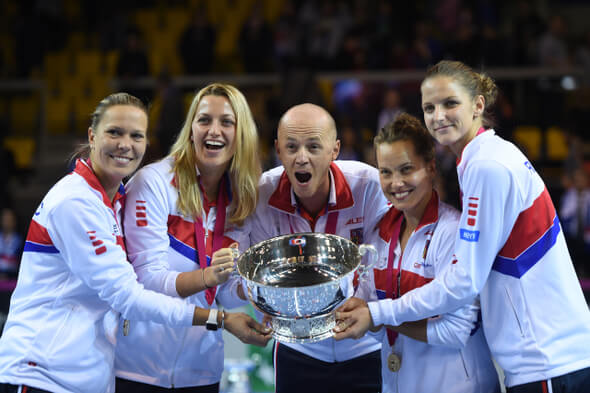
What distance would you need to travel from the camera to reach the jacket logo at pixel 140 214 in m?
2.95

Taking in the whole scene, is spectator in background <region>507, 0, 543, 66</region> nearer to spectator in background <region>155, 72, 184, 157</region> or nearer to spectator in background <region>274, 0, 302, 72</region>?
spectator in background <region>274, 0, 302, 72</region>

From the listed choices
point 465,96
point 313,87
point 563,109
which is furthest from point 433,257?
point 563,109

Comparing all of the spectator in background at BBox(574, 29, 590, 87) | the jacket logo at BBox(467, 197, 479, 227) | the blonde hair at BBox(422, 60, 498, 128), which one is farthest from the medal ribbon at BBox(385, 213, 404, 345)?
the spectator in background at BBox(574, 29, 590, 87)

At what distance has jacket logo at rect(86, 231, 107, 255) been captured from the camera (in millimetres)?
2596

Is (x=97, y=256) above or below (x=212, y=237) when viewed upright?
below

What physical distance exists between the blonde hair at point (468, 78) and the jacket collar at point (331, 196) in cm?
72

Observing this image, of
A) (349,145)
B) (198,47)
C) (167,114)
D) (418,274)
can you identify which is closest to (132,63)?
(198,47)

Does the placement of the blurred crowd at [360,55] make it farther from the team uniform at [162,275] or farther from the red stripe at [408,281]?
the team uniform at [162,275]

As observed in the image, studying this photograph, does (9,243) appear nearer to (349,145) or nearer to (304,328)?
(349,145)

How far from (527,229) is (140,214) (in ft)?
5.71

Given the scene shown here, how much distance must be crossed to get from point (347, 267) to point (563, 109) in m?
6.47

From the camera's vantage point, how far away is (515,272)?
2.57 metres

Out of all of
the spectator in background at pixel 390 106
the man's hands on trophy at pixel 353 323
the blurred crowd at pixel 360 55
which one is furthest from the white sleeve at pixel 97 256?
the spectator in background at pixel 390 106

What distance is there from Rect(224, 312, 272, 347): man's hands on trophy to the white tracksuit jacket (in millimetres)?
438
